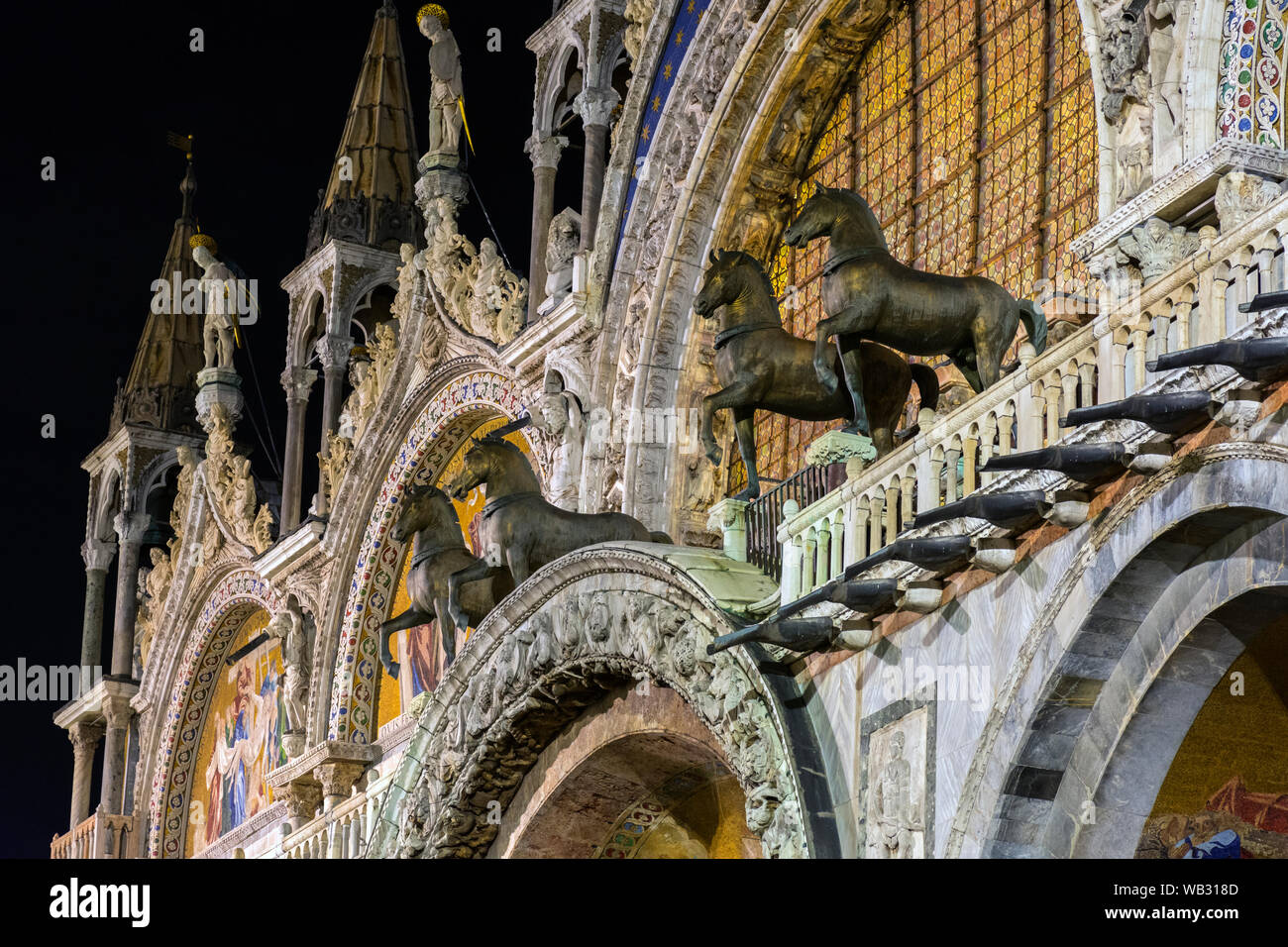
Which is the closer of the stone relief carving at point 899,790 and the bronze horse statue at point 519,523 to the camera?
the stone relief carving at point 899,790

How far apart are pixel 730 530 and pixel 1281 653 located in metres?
4.33

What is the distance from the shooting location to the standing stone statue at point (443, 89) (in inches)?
945

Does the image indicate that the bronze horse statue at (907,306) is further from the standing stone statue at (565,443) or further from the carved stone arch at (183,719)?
the carved stone arch at (183,719)

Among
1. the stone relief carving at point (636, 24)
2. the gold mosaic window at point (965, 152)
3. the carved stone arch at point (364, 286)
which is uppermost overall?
the carved stone arch at point (364, 286)

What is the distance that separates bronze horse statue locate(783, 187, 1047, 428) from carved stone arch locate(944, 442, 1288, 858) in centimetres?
295

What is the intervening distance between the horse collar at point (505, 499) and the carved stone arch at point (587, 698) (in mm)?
1215

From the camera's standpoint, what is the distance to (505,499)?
17953 millimetres

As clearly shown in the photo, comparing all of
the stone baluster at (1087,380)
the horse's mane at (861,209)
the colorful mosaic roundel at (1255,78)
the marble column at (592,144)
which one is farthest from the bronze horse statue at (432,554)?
the stone baluster at (1087,380)

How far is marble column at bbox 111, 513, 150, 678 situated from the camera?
31188 millimetres

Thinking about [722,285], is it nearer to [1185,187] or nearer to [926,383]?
[926,383]

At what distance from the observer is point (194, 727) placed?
29625 millimetres

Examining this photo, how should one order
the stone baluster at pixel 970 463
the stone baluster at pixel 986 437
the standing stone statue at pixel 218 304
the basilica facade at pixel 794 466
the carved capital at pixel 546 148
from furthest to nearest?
the standing stone statue at pixel 218 304 → the carved capital at pixel 546 148 → the stone baluster at pixel 970 463 → the stone baluster at pixel 986 437 → the basilica facade at pixel 794 466

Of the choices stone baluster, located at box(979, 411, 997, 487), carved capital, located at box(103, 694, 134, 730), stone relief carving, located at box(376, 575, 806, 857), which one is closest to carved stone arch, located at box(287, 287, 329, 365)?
carved capital, located at box(103, 694, 134, 730)

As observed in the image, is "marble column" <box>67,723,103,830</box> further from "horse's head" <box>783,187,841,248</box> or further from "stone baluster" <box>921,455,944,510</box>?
"stone baluster" <box>921,455,944,510</box>
